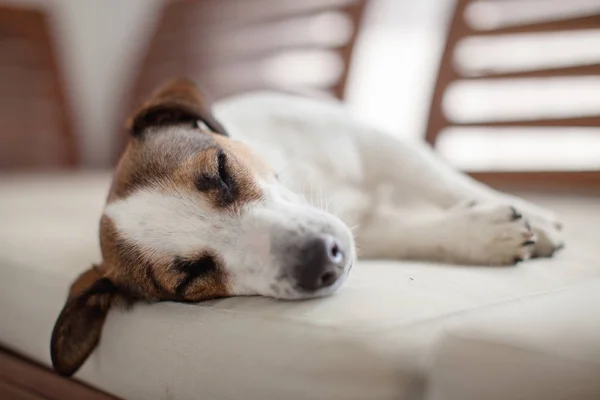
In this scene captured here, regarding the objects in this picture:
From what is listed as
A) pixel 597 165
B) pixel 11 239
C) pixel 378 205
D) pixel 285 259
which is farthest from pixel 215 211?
pixel 597 165

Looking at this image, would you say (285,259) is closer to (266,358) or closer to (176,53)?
(266,358)

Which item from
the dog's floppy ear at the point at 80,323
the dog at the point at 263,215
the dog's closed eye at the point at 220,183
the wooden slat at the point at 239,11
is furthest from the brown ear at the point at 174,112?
the wooden slat at the point at 239,11

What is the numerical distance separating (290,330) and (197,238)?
1.02 ft

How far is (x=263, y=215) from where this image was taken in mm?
1182

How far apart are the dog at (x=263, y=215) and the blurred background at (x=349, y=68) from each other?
46 cm

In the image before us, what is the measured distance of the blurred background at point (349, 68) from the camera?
2.44 metres

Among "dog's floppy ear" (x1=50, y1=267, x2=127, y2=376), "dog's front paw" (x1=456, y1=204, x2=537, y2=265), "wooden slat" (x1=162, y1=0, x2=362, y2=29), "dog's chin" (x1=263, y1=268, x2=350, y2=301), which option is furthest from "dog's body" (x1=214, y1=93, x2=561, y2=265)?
"wooden slat" (x1=162, y1=0, x2=362, y2=29)

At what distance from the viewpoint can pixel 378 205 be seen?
1648mm

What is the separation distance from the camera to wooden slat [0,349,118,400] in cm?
135

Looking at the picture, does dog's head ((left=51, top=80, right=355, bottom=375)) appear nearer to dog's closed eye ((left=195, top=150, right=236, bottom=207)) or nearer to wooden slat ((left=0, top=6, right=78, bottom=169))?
dog's closed eye ((left=195, top=150, right=236, bottom=207))

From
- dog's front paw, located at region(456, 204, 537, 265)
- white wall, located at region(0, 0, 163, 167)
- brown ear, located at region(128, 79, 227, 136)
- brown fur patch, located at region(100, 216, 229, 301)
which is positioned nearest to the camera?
brown fur patch, located at region(100, 216, 229, 301)

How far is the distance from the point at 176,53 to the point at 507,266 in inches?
115

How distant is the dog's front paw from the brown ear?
0.56 meters

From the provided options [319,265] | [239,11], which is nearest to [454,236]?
[319,265]
